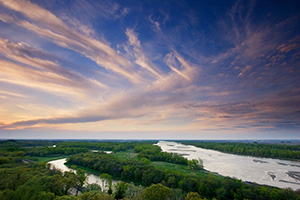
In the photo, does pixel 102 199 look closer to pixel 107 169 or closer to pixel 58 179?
pixel 58 179

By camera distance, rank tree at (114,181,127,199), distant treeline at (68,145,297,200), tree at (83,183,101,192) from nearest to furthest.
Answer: distant treeline at (68,145,297,200), tree at (83,183,101,192), tree at (114,181,127,199)

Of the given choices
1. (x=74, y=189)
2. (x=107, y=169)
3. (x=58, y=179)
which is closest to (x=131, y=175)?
(x=107, y=169)

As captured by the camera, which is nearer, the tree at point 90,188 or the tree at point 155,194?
the tree at point 155,194

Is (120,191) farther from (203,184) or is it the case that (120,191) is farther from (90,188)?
(203,184)

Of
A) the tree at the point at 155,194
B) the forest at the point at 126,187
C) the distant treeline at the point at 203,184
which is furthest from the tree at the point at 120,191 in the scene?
the distant treeline at the point at 203,184

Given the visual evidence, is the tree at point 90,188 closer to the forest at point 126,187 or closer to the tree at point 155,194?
the forest at point 126,187

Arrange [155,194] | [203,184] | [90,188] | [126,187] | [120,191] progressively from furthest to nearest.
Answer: [203,184]
[126,187]
[120,191]
[90,188]
[155,194]

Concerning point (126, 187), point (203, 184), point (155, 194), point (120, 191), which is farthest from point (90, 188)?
point (203, 184)

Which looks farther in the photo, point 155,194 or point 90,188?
point 90,188

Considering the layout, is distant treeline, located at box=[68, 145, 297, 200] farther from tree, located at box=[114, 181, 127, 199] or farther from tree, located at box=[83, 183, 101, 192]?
tree, located at box=[83, 183, 101, 192]

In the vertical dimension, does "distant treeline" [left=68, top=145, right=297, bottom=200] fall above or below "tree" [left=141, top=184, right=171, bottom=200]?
below

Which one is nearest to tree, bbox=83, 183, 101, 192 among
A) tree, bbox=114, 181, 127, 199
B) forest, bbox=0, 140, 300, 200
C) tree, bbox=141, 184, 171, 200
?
forest, bbox=0, 140, 300, 200

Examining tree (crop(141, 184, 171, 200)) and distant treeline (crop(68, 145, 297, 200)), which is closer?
tree (crop(141, 184, 171, 200))
